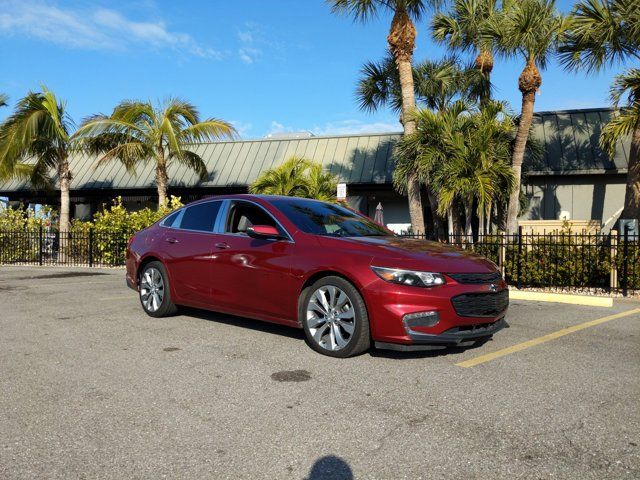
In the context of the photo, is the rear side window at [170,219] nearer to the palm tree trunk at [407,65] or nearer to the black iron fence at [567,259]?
the black iron fence at [567,259]

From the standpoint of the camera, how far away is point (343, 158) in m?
21.3

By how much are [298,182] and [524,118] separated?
21.5 feet

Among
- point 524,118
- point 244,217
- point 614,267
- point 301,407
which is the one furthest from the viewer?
point 524,118

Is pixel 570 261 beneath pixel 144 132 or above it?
beneath

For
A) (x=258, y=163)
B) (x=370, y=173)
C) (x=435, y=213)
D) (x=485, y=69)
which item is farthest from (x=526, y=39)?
(x=258, y=163)

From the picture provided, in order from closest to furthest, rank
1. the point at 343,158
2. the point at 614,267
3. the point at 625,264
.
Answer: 1. the point at 625,264
2. the point at 614,267
3. the point at 343,158

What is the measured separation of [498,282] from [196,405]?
3044 mm

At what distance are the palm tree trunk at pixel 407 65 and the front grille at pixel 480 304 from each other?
881cm

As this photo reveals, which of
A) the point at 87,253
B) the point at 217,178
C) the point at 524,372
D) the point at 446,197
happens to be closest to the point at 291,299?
the point at 524,372

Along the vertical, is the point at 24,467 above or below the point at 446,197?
below

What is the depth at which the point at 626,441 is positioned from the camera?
126 inches

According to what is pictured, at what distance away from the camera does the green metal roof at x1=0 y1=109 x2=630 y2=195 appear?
1805 cm

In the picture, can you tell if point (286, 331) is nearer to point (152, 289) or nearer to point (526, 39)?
point (152, 289)

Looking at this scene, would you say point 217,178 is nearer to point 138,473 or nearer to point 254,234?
point 254,234
